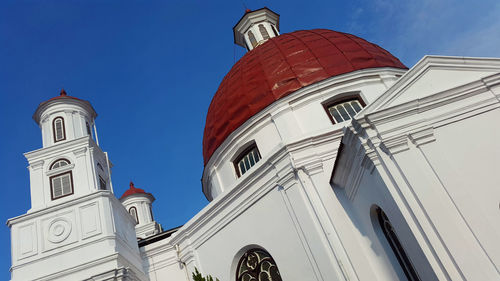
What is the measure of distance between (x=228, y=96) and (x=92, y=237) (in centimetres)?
660

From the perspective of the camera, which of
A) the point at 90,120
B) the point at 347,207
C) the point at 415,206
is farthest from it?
the point at 90,120

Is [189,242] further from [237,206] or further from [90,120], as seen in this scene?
[90,120]

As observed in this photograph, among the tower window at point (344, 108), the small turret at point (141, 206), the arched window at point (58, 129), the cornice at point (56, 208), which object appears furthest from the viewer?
the small turret at point (141, 206)

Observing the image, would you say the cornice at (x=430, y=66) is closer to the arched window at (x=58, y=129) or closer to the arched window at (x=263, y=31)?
the arched window at (x=58, y=129)

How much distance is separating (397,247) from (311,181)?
2.67m

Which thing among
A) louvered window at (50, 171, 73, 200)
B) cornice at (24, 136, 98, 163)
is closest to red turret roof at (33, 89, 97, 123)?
cornice at (24, 136, 98, 163)

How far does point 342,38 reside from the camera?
48.5 ft

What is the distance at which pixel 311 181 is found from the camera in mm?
10344

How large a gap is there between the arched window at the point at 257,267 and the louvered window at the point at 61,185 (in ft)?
20.4

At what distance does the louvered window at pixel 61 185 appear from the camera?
1298cm

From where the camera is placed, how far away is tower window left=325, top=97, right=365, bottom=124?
12.2 metres

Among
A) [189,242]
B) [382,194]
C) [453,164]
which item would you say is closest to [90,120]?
[189,242]

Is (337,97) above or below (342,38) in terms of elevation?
below

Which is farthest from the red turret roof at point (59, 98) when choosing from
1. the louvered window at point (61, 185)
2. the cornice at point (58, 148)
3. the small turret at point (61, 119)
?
the louvered window at point (61, 185)
